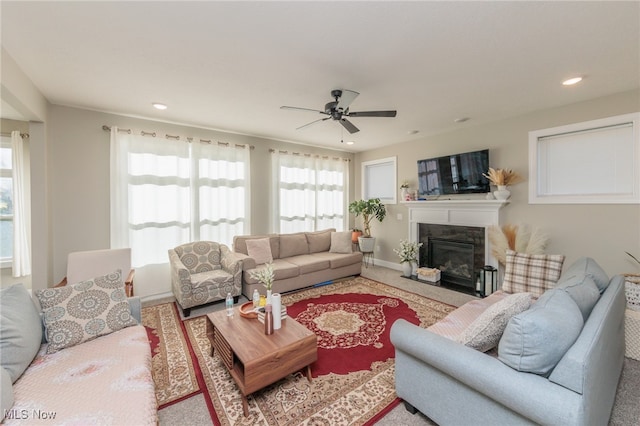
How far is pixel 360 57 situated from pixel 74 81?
2.95 metres

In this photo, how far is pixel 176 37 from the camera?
1.96 m

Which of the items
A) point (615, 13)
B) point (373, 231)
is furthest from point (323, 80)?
point (373, 231)

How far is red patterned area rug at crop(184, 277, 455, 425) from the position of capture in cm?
175

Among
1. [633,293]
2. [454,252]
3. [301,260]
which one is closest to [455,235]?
[454,252]

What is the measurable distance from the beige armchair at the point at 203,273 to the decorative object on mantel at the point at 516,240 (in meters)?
3.71

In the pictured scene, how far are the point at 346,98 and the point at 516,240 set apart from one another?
304cm

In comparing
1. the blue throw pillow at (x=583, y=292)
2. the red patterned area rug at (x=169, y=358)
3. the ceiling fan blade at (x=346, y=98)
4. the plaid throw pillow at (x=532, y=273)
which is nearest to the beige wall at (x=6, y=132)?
the red patterned area rug at (x=169, y=358)

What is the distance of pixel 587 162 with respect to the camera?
329 centimetres

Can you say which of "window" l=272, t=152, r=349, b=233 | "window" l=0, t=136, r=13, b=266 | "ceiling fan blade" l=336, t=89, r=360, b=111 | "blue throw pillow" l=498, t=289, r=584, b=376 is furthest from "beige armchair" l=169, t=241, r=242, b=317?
"blue throw pillow" l=498, t=289, r=584, b=376

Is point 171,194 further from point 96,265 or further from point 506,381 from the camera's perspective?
point 506,381

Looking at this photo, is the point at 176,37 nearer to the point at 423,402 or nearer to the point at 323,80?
the point at 323,80

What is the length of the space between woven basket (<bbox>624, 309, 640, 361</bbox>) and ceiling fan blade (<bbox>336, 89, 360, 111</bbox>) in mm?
3299

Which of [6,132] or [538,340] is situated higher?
[6,132]

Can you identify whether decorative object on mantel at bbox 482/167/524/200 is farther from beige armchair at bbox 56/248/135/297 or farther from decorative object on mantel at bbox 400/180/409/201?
beige armchair at bbox 56/248/135/297
